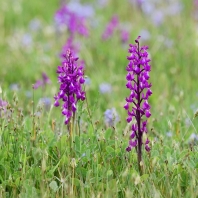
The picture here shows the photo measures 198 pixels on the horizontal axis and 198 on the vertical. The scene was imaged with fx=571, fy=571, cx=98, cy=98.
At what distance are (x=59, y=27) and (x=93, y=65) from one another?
92 centimetres

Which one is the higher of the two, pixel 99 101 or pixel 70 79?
pixel 99 101

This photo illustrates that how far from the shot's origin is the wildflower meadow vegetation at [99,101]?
2971mm

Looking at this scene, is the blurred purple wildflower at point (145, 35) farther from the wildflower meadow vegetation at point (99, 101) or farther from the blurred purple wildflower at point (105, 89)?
the blurred purple wildflower at point (105, 89)

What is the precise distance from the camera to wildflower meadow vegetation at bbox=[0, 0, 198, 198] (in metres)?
2.97

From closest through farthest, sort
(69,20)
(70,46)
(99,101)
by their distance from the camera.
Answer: (99,101)
(70,46)
(69,20)

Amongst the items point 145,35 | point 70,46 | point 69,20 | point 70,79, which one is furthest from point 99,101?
point 145,35

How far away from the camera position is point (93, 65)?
6.45 meters

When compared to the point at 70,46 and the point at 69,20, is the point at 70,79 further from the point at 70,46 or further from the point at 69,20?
the point at 69,20

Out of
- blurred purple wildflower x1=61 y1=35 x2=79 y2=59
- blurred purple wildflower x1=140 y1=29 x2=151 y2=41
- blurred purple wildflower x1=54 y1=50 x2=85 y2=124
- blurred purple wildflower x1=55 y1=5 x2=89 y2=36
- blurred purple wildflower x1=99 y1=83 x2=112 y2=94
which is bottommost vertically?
blurred purple wildflower x1=54 y1=50 x2=85 y2=124

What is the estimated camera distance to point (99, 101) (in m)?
4.91

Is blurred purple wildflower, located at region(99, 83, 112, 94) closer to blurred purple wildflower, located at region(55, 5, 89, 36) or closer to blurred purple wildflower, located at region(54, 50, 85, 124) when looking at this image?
blurred purple wildflower, located at region(55, 5, 89, 36)

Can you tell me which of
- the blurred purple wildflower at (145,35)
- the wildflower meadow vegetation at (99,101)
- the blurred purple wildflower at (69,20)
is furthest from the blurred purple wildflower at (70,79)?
the blurred purple wildflower at (145,35)

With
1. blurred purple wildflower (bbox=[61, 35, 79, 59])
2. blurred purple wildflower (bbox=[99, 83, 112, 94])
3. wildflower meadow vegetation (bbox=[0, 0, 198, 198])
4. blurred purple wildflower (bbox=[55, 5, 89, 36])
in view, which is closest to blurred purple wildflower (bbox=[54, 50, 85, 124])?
wildflower meadow vegetation (bbox=[0, 0, 198, 198])

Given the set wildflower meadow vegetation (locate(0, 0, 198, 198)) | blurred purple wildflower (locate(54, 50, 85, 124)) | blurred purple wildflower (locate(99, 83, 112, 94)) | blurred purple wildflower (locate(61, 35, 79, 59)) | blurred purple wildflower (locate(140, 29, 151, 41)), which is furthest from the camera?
blurred purple wildflower (locate(140, 29, 151, 41))
